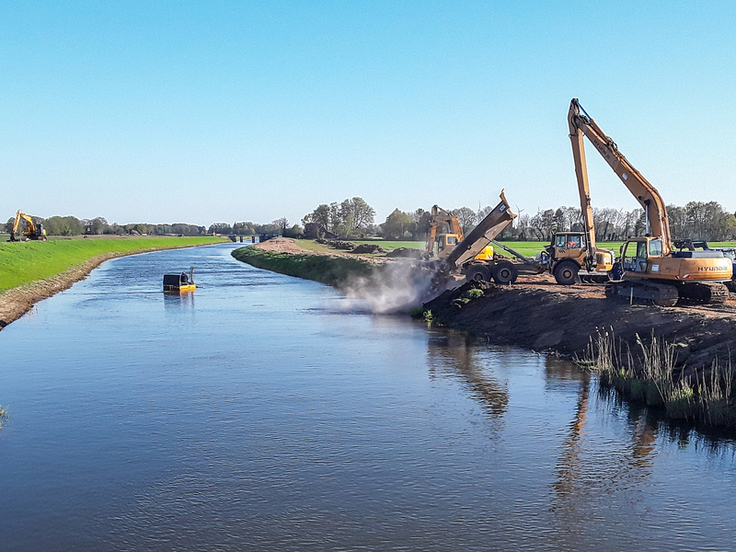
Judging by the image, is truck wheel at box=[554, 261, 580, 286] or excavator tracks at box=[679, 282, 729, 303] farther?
truck wheel at box=[554, 261, 580, 286]

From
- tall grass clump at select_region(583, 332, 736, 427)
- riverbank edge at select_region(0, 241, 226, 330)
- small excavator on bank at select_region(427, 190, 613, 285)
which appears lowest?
tall grass clump at select_region(583, 332, 736, 427)

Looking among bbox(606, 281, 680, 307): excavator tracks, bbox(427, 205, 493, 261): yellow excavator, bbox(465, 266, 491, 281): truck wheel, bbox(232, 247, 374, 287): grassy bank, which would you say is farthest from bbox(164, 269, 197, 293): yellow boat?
bbox(606, 281, 680, 307): excavator tracks

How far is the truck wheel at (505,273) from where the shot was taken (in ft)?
121

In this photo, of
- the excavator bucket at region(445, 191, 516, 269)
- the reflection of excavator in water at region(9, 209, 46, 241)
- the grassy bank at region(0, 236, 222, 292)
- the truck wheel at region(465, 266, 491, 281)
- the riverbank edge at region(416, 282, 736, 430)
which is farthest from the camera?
the reflection of excavator in water at region(9, 209, 46, 241)

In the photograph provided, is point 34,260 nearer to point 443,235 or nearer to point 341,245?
point 443,235

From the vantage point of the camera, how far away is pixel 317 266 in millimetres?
72000

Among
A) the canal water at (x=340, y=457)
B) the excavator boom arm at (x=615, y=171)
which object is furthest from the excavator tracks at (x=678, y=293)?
the canal water at (x=340, y=457)

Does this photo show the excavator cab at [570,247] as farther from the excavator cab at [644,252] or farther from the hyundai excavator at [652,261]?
the excavator cab at [644,252]

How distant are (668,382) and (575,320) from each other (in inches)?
350

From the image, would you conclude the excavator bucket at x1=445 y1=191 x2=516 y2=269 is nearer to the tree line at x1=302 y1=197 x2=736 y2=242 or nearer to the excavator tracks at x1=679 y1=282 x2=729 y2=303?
the excavator tracks at x1=679 y1=282 x2=729 y2=303

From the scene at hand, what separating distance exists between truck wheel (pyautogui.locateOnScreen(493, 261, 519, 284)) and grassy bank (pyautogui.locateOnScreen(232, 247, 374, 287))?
20.1m

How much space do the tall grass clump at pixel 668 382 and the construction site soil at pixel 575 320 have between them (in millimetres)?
421

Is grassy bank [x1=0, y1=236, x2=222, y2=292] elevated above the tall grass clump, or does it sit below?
above

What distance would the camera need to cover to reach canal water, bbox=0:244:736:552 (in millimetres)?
10914
